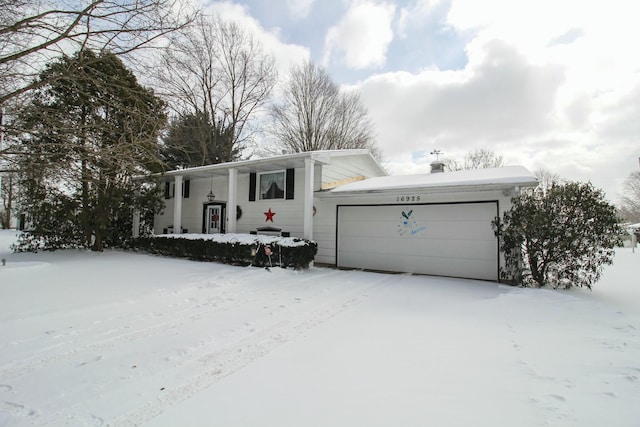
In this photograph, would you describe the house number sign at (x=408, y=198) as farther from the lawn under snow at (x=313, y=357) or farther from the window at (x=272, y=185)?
the window at (x=272, y=185)

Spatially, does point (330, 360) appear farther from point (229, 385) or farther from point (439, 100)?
point (439, 100)

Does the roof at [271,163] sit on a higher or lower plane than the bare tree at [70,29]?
lower

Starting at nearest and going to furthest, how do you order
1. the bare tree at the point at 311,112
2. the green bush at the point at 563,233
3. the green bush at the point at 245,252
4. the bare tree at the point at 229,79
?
the green bush at the point at 563,233 < the green bush at the point at 245,252 < the bare tree at the point at 229,79 < the bare tree at the point at 311,112

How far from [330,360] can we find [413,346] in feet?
3.22

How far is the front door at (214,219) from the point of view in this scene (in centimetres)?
1212

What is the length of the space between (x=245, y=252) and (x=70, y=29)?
19.3 feet

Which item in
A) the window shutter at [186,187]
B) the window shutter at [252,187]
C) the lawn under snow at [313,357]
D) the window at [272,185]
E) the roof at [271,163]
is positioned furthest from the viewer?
the window shutter at [186,187]

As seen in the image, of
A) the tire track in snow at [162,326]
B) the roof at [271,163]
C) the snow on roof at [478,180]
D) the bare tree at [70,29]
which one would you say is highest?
the bare tree at [70,29]

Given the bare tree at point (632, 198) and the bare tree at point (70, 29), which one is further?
the bare tree at point (632, 198)

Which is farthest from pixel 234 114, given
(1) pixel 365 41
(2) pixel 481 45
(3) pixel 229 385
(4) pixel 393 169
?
(3) pixel 229 385

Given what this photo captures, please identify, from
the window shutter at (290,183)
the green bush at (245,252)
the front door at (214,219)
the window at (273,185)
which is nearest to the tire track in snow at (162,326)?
the green bush at (245,252)

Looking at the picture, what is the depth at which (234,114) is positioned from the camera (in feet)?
64.9

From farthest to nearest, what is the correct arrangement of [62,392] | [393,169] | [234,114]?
[393,169], [234,114], [62,392]

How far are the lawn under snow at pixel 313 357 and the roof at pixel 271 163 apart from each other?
14.6 feet
